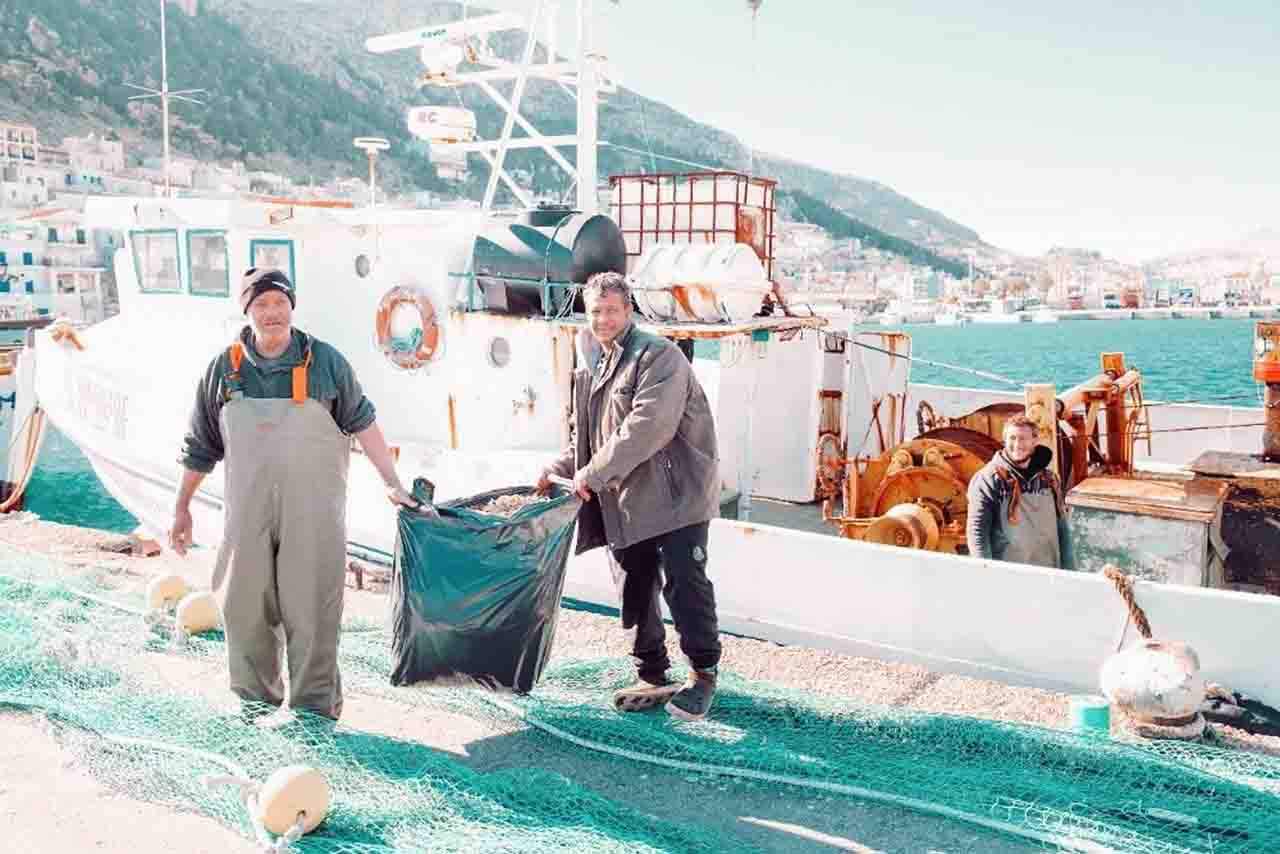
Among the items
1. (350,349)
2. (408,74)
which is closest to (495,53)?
(350,349)

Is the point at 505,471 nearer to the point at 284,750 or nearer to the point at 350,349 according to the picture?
the point at 350,349

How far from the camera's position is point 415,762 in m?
3.74

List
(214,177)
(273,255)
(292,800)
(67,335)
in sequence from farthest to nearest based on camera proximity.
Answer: (214,177), (67,335), (273,255), (292,800)

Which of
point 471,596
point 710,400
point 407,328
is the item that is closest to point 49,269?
point 407,328

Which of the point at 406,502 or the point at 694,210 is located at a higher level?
the point at 694,210

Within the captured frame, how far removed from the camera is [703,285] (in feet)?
22.3

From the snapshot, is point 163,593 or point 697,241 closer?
point 163,593

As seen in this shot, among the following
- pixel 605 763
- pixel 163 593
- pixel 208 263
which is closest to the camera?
pixel 605 763

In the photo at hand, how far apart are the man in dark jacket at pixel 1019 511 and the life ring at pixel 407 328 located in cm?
411

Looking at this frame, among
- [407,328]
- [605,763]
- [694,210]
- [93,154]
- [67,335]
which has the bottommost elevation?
[605,763]

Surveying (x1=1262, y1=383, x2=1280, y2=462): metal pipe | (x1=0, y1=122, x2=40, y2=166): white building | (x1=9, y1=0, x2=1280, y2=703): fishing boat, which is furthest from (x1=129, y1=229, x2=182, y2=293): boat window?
(x1=0, y1=122, x2=40, y2=166): white building

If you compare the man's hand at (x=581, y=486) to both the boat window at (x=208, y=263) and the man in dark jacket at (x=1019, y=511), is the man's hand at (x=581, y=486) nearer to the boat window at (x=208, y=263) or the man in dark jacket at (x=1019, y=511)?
the man in dark jacket at (x=1019, y=511)

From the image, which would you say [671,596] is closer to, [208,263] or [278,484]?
[278,484]

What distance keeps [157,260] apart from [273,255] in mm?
1278
